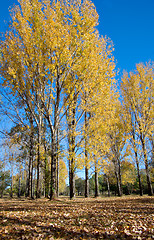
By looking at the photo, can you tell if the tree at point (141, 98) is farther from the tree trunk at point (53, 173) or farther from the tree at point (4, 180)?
the tree at point (4, 180)

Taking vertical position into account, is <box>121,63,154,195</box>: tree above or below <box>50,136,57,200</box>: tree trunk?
above

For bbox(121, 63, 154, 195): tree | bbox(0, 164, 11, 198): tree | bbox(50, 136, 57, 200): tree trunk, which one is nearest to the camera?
bbox(50, 136, 57, 200): tree trunk

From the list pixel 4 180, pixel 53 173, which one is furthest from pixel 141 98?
pixel 4 180

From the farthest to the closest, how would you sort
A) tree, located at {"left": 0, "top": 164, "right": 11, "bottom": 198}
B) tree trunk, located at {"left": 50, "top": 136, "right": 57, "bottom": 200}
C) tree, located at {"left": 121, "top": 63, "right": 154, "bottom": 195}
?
tree, located at {"left": 0, "top": 164, "right": 11, "bottom": 198}, tree, located at {"left": 121, "top": 63, "right": 154, "bottom": 195}, tree trunk, located at {"left": 50, "top": 136, "right": 57, "bottom": 200}

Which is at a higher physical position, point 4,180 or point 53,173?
point 53,173

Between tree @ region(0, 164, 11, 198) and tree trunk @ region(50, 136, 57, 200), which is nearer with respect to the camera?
tree trunk @ region(50, 136, 57, 200)

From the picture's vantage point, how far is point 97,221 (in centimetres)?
393

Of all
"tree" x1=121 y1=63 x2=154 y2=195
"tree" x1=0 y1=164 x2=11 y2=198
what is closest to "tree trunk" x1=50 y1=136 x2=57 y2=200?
"tree" x1=121 y1=63 x2=154 y2=195

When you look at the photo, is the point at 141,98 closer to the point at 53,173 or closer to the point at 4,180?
the point at 53,173

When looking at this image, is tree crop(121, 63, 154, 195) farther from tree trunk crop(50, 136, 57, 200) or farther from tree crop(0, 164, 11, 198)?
tree crop(0, 164, 11, 198)

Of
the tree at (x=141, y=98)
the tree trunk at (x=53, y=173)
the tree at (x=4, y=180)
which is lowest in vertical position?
the tree at (x=4, y=180)

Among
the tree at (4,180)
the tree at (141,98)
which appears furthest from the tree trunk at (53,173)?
the tree at (4,180)

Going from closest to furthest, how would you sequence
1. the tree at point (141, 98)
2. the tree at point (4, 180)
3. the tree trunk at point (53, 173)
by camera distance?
the tree trunk at point (53, 173) < the tree at point (141, 98) < the tree at point (4, 180)

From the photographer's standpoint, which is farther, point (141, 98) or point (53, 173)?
point (141, 98)
